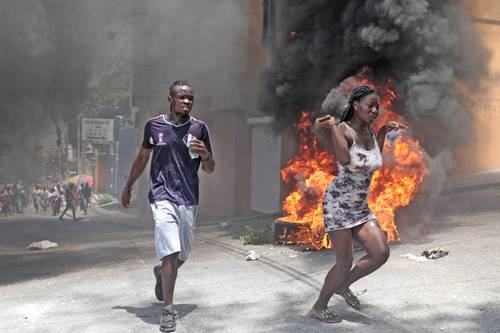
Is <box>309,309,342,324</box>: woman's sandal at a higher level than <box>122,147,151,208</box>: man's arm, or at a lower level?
lower

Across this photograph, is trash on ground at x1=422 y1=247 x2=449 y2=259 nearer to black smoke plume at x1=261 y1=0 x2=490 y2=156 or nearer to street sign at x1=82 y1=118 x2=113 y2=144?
black smoke plume at x1=261 y1=0 x2=490 y2=156

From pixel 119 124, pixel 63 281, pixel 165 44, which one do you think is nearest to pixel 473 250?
pixel 63 281

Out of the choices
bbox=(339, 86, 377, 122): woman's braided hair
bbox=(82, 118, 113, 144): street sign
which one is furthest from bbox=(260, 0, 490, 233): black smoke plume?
bbox=(82, 118, 113, 144): street sign

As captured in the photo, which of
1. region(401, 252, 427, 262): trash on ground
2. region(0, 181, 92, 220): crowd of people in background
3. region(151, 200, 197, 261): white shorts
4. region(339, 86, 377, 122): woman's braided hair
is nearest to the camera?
region(339, 86, 377, 122): woman's braided hair

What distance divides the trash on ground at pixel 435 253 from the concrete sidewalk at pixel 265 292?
97 mm

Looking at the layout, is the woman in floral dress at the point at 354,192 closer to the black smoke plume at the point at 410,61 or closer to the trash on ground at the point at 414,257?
the trash on ground at the point at 414,257

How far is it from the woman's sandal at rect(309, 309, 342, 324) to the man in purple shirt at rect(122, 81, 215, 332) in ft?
3.07

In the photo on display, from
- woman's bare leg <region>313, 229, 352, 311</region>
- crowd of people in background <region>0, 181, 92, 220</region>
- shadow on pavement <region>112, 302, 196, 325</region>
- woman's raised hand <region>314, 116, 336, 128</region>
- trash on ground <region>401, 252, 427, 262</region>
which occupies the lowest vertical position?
crowd of people in background <region>0, 181, 92, 220</region>

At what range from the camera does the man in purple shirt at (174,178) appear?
146 inches

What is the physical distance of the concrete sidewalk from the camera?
12.2ft

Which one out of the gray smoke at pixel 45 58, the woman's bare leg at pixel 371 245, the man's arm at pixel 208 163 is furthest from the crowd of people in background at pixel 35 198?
the woman's bare leg at pixel 371 245

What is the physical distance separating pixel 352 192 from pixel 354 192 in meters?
0.01

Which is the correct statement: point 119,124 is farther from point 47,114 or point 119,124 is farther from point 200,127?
point 200,127

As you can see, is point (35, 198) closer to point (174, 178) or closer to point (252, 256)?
point (252, 256)
